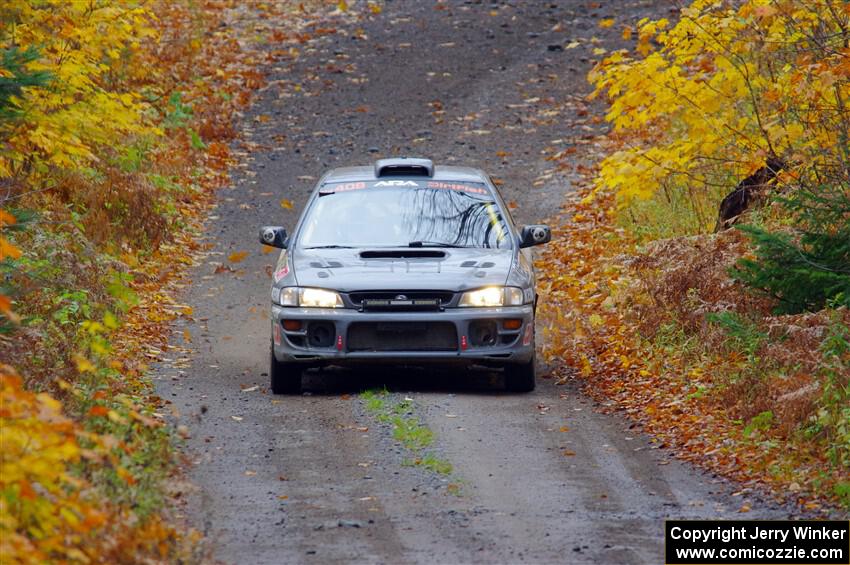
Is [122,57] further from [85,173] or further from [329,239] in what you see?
[329,239]

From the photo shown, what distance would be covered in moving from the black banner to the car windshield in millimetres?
4720

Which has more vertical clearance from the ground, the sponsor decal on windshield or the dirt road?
the sponsor decal on windshield

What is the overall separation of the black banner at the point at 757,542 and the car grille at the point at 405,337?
3.60 metres

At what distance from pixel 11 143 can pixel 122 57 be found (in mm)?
10245

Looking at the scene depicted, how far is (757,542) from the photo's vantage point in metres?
7.04

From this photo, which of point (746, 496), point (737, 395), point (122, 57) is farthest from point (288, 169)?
point (746, 496)

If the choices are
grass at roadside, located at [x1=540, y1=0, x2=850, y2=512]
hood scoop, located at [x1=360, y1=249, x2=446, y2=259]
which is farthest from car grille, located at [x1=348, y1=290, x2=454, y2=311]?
grass at roadside, located at [x1=540, y1=0, x2=850, y2=512]

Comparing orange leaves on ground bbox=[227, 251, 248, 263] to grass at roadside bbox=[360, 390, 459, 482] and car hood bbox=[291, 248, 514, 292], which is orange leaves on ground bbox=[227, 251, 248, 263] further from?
grass at roadside bbox=[360, 390, 459, 482]

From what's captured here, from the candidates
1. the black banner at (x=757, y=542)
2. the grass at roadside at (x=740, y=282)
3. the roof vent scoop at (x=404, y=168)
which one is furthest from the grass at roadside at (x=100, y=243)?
the grass at roadside at (x=740, y=282)

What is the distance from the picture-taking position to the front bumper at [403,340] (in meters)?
10.6

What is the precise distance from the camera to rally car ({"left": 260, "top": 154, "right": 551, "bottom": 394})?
420 inches

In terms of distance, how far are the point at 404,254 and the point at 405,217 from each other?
0.72 meters

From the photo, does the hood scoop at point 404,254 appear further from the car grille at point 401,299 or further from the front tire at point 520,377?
the front tire at point 520,377

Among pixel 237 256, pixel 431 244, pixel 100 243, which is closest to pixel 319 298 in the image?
pixel 431 244
